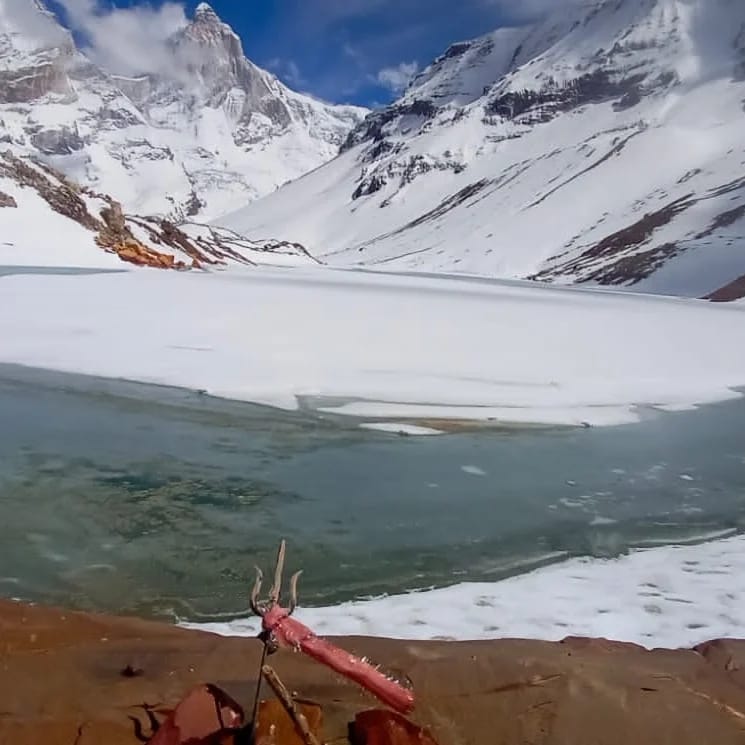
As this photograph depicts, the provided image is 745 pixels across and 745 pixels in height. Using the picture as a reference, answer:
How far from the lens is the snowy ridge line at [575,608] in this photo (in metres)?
4.98

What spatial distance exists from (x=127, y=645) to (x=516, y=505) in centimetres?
449

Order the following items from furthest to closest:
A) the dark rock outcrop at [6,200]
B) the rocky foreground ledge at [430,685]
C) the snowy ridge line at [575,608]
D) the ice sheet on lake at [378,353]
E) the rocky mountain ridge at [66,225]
→ 1. the dark rock outcrop at [6,200]
2. the rocky mountain ridge at [66,225]
3. the ice sheet on lake at [378,353]
4. the snowy ridge line at [575,608]
5. the rocky foreground ledge at [430,685]

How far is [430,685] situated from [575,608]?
6.85 ft

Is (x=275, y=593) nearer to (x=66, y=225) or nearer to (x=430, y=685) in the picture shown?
(x=430, y=685)

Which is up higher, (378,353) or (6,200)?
→ (6,200)

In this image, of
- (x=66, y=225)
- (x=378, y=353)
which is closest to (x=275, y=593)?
(x=378, y=353)

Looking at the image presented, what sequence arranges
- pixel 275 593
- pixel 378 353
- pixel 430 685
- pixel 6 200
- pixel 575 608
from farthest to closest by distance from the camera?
pixel 6 200
pixel 378 353
pixel 575 608
pixel 430 685
pixel 275 593

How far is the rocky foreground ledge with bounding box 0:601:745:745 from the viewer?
3.28m

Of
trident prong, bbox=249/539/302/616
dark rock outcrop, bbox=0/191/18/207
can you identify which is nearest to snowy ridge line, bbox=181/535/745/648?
trident prong, bbox=249/539/302/616

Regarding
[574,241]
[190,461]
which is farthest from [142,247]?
[574,241]

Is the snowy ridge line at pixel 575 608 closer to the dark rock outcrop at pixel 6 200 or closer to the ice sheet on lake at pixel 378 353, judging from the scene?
the ice sheet on lake at pixel 378 353

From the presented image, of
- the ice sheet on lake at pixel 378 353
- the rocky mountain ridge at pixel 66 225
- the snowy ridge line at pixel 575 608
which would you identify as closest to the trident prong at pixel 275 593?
the snowy ridge line at pixel 575 608

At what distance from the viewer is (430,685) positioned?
3.65m

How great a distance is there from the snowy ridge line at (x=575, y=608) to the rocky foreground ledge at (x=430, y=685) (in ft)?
2.05
